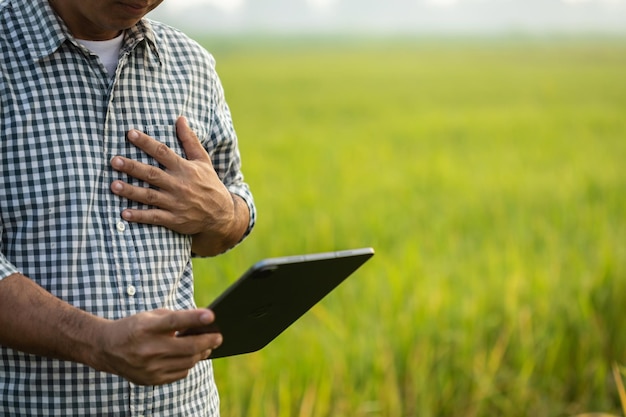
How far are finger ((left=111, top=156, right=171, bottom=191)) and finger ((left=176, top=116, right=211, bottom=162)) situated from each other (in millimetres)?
76

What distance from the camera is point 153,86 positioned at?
1478 millimetres

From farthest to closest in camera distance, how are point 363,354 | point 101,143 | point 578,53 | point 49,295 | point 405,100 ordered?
point 578,53 → point 405,100 → point 363,354 → point 101,143 → point 49,295

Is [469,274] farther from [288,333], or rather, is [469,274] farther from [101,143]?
[101,143]

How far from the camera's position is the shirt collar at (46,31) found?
4.45ft

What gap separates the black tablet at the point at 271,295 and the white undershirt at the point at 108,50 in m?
0.45

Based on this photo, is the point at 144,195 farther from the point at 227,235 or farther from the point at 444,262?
Result: the point at 444,262

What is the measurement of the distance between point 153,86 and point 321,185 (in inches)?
194

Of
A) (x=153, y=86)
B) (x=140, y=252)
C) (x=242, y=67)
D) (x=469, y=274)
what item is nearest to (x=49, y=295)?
(x=140, y=252)

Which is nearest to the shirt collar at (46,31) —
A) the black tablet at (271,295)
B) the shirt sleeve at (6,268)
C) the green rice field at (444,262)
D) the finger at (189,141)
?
the finger at (189,141)

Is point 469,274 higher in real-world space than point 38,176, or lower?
lower

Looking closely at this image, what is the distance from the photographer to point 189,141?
1.47m

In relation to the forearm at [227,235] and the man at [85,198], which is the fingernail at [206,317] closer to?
the man at [85,198]

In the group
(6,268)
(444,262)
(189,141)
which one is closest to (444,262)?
(444,262)

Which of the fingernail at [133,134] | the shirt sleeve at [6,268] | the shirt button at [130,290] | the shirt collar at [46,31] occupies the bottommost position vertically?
the shirt button at [130,290]
